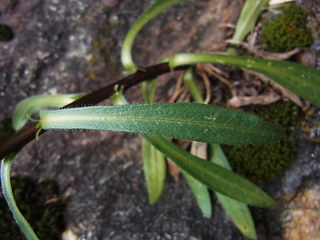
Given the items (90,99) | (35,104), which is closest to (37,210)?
(35,104)

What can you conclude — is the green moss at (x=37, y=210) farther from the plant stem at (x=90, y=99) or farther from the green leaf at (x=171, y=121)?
the green leaf at (x=171, y=121)

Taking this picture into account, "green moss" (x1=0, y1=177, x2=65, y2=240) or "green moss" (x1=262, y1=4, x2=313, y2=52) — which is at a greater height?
"green moss" (x1=262, y1=4, x2=313, y2=52)

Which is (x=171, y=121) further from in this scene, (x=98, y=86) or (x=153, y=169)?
(x=98, y=86)


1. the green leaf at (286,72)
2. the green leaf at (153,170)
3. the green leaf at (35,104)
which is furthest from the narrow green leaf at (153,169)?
the green leaf at (35,104)

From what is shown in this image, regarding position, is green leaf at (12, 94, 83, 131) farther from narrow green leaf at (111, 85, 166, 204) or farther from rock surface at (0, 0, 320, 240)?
narrow green leaf at (111, 85, 166, 204)

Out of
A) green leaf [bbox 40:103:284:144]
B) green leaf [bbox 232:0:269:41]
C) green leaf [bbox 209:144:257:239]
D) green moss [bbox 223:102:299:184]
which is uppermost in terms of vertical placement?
green leaf [bbox 40:103:284:144]

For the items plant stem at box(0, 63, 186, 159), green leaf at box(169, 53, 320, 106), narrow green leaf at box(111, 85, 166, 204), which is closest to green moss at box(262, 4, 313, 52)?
green leaf at box(169, 53, 320, 106)

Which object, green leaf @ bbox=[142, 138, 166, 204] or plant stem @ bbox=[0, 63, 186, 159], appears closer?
plant stem @ bbox=[0, 63, 186, 159]
